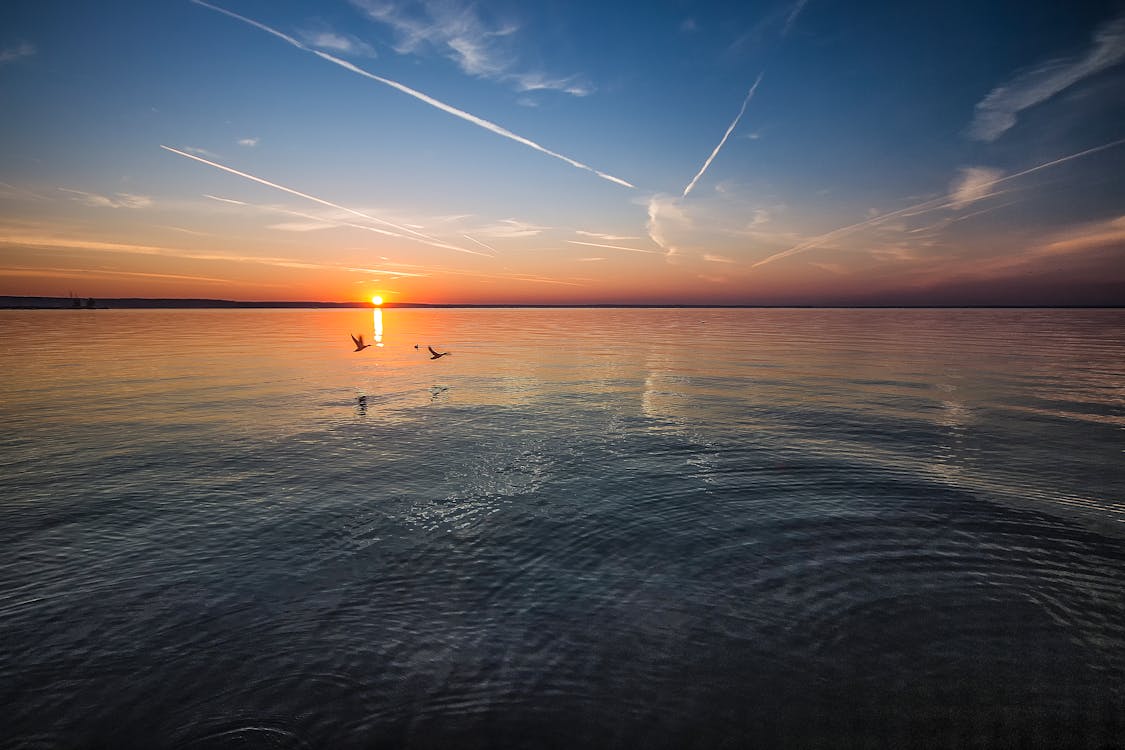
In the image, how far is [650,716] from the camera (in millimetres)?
5590

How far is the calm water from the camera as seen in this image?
18.4 feet

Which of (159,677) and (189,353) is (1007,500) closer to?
(159,677)

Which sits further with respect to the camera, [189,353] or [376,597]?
[189,353]

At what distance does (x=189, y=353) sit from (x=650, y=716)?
51112 mm

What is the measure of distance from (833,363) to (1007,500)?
2933 cm

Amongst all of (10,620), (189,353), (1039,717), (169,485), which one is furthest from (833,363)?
(189,353)

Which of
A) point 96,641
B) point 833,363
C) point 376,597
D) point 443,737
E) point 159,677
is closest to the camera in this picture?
point 443,737

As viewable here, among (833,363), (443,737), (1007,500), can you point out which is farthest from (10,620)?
(833,363)

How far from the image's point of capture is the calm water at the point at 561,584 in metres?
5.59

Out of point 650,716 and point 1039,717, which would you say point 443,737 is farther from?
point 1039,717

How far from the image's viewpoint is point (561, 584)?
324 inches

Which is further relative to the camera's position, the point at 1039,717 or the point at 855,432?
the point at 855,432

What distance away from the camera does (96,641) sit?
22.1ft

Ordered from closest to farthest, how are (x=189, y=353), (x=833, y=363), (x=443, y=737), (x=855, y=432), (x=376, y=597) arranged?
1. (x=443, y=737)
2. (x=376, y=597)
3. (x=855, y=432)
4. (x=833, y=363)
5. (x=189, y=353)
